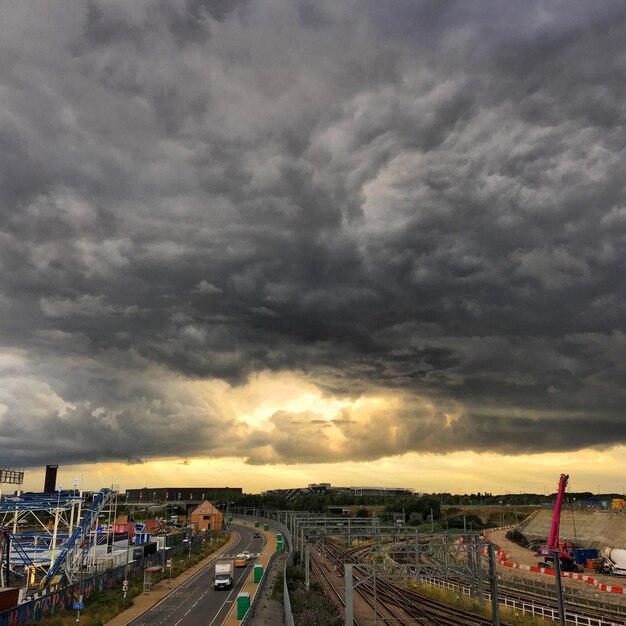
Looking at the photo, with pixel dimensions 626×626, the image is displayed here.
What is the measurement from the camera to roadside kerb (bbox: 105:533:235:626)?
2088 inches

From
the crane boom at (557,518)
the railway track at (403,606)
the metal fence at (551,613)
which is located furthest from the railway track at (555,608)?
the crane boom at (557,518)

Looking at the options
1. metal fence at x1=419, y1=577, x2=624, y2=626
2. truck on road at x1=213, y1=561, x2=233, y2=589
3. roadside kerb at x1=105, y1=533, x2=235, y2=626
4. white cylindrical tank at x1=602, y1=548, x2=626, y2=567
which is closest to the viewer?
metal fence at x1=419, y1=577, x2=624, y2=626

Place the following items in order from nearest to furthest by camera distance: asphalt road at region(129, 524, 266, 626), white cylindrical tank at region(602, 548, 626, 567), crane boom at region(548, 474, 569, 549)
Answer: asphalt road at region(129, 524, 266, 626)
white cylindrical tank at region(602, 548, 626, 567)
crane boom at region(548, 474, 569, 549)

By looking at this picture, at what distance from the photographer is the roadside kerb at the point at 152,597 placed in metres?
53.0

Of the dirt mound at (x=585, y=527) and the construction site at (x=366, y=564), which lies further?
the dirt mound at (x=585, y=527)

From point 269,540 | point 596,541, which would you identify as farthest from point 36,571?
point 596,541

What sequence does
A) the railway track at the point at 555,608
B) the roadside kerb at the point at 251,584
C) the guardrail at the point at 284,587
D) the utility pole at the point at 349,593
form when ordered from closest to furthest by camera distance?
the guardrail at the point at 284,587, the utility pole at the point at 349,593, the railway track at the point at 555,608, the roadside kerb at the point at 251,584

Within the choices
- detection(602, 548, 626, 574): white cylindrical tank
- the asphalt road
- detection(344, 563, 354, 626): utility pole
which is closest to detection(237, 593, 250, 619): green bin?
the asphalt road

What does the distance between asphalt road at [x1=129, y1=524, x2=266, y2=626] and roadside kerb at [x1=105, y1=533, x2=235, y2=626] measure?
0.62 meters

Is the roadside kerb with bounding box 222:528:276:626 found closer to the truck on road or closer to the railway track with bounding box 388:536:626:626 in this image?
the truck on road

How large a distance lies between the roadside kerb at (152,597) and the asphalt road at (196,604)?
62 centimetres

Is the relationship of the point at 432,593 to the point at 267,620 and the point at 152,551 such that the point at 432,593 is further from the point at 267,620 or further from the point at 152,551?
the point at 152,551

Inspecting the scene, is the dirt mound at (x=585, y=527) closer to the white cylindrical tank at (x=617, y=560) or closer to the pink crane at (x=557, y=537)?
the pink crane at (x=557, y=537)

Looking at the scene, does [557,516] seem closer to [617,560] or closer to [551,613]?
[617,560]
